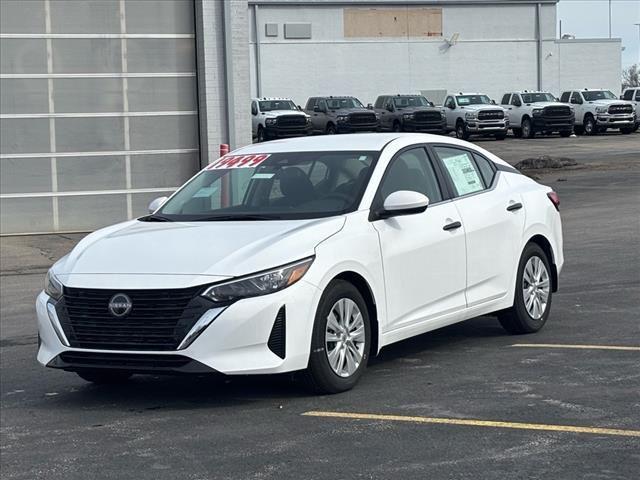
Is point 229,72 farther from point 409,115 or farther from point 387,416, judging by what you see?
point 409,115

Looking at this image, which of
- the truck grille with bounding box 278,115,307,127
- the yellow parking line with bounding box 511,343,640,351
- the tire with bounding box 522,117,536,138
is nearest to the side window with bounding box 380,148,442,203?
the yellow parking line with bounding box 511,343,640,351

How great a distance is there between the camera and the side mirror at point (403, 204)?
8133 mm

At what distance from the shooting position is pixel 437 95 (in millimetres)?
65188

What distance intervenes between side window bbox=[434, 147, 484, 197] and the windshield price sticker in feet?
4.46

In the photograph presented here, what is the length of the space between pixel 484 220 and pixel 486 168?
0.71m

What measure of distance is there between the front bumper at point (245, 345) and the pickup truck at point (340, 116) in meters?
41.3

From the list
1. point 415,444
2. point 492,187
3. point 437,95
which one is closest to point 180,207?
point 492,187

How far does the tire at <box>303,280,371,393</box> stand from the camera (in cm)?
748

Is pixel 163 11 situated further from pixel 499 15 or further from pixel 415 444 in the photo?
pixel 499 15

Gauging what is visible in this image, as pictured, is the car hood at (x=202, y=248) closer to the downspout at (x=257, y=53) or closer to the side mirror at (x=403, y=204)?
the side mirror at (x=403, y=204)

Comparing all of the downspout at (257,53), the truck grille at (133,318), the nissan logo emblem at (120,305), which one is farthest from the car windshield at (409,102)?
the nissan logo emblem at (120,305)

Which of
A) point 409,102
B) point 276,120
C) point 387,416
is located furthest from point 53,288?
point 409,102

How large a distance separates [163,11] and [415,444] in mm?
16877

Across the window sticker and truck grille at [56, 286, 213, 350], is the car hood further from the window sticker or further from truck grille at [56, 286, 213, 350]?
the window sticker
